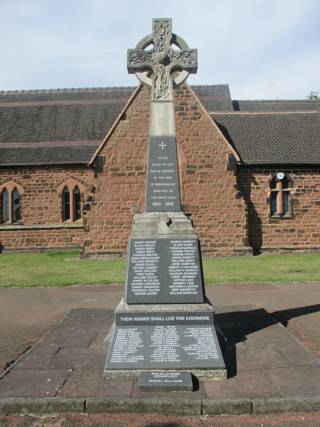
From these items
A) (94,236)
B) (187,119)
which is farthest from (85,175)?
(187,119)

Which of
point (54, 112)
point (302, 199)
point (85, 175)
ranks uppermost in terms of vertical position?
point (54, 112)

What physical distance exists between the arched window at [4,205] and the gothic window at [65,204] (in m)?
→ 3.02

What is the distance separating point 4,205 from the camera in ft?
76.0

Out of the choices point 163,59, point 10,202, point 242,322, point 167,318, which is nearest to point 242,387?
point 167,318

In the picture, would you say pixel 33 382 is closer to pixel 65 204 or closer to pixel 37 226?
pixel 37 226

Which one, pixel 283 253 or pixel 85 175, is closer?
pixel 283 253

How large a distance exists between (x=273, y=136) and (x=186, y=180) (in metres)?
5.81

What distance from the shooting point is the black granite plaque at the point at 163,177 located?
661 centimetres

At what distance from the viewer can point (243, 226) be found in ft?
61.6

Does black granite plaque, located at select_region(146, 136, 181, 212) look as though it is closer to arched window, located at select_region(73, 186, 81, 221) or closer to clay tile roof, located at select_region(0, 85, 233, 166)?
clay tile roof, located at select_region(0, 85, 233, 166)

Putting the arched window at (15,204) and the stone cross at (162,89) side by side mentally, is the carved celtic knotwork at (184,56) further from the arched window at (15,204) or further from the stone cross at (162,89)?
the arched window at (15,204)

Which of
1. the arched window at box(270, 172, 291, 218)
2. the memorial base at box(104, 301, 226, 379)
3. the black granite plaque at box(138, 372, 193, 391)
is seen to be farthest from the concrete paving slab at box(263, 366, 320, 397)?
the arched window at box(270, 172, 291, 218)

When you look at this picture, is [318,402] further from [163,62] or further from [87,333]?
[163,62]

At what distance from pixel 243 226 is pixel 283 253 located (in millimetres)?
2592
